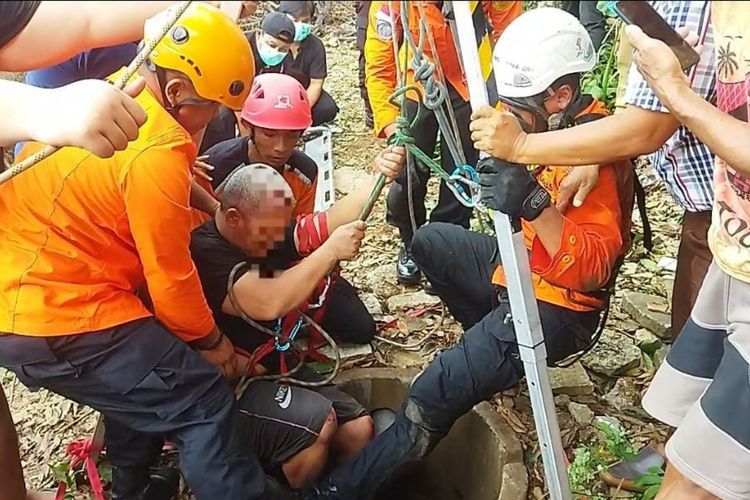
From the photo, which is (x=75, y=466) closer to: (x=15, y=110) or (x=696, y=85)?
(x=15, y=110)

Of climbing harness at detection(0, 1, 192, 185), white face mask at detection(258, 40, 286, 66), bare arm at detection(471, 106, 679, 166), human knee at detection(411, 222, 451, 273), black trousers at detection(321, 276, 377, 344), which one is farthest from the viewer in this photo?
white face mask at detection(258, 40, 286, 66)

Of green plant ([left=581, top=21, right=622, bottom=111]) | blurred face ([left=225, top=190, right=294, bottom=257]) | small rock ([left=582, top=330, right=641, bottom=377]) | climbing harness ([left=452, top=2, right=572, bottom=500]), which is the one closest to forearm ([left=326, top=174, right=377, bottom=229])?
blurred face ([left=225, top=190, right=294, bottom=257])

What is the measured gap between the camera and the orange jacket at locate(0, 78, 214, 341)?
8.04 feet

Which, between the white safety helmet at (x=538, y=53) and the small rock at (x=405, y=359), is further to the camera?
the small rock at (x=405, y=359)

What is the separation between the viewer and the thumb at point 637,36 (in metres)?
1.91

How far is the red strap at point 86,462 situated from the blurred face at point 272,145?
1.42 meters

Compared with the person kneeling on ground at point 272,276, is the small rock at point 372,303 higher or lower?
lower

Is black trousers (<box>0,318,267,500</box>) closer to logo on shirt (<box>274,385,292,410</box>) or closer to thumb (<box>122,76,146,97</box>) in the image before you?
logo on shirt (<box>274,385,292,410</box>)

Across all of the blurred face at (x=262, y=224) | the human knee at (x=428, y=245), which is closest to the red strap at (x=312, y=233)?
the blurred face at (x=262, y=224)

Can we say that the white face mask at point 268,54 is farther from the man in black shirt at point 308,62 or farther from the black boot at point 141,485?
the black boot at point 141,485

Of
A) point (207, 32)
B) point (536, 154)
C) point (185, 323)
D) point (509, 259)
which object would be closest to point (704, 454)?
point (509, 259)

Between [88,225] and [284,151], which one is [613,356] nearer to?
[284,151]

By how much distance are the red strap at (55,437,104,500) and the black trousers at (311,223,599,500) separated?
783 mm

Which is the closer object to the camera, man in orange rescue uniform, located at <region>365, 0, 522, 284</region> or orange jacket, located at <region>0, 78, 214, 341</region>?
orange jacket, located at <region>0, 78, 214, 341</region>
